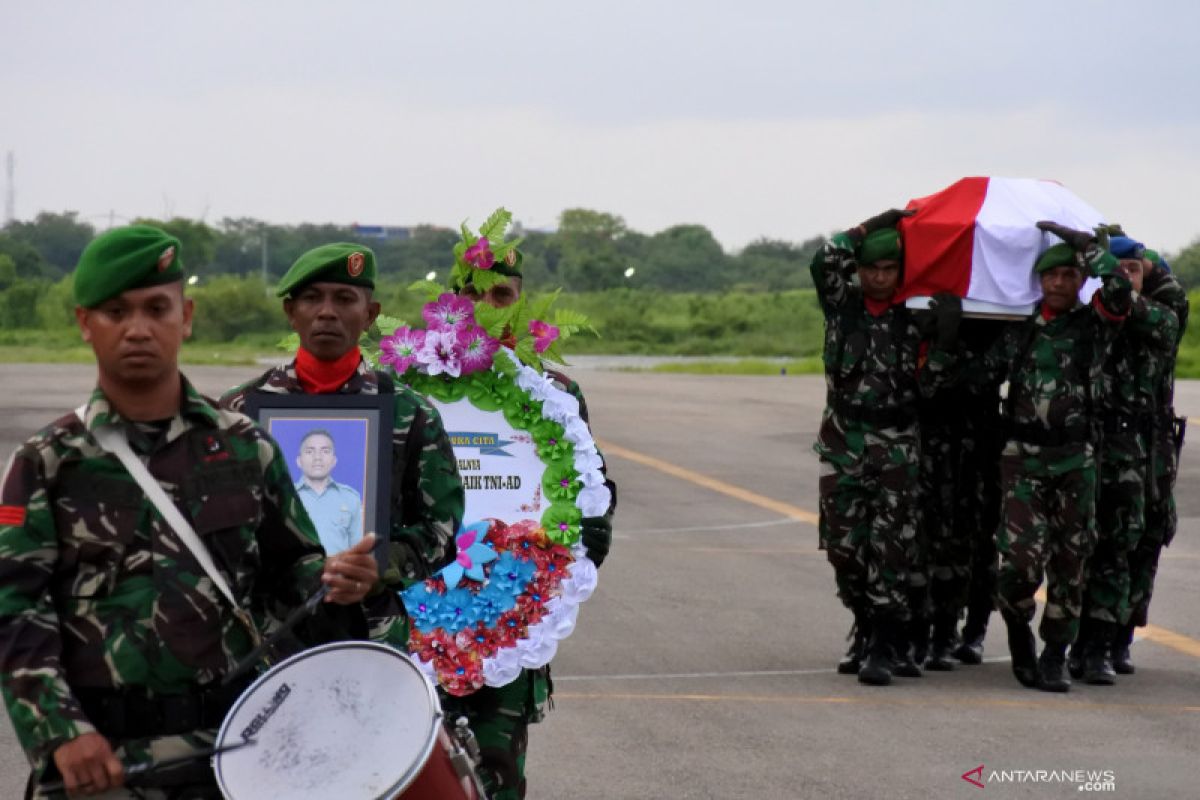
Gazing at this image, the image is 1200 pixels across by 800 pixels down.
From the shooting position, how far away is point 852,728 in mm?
9516

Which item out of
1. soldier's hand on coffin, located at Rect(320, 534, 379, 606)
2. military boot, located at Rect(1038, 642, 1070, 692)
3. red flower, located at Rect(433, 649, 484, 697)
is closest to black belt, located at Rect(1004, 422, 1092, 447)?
military boot, located at Rect(1038, 642, 1070, 692)

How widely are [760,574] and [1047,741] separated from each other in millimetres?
5494

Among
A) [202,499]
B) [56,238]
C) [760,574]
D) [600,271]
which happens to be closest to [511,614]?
[202,499]

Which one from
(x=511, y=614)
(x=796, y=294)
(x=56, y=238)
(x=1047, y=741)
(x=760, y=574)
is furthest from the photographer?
(x=796, y=294)

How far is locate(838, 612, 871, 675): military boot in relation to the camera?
1090 centimetres

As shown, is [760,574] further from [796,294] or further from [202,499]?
[796,294]

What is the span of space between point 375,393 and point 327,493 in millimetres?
463

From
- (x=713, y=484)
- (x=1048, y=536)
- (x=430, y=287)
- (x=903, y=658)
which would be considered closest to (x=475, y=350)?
(x=430, y=287)

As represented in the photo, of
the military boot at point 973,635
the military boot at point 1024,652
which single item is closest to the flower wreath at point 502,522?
the military boot at point 1024,652

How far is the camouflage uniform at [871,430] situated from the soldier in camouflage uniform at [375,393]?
15.7 ft

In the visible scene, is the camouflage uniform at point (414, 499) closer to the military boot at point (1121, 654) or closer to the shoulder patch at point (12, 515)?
the shoulder patch at point (12, 515)

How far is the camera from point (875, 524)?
10688mm

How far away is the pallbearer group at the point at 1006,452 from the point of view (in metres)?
10.4

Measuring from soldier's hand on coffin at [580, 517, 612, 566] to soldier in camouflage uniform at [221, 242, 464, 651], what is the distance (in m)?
1.26
